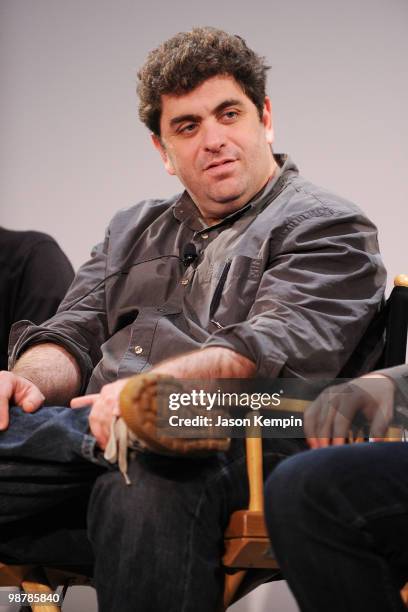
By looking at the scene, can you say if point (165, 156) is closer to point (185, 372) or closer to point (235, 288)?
point (235, 288)

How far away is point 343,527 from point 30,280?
64.5 inches

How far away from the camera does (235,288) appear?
6.23 ft

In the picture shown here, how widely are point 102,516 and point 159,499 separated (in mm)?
110

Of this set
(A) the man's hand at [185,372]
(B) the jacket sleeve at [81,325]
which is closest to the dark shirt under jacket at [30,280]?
(B) the jacket sleeve at [81,325]

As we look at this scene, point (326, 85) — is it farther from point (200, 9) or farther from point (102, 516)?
point (102, 516)

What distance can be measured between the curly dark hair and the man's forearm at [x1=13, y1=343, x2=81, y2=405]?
63 cm

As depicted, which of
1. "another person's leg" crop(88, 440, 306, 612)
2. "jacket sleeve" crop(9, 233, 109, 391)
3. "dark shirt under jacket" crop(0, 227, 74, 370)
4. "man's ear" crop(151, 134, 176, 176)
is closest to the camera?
"another person's leg" crop(88, 440, 306, 612)

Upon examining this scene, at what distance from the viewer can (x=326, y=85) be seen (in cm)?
298

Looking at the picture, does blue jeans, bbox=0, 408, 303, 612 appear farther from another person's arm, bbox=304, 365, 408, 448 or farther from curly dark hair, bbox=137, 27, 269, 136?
curly dark hair, bbox=137, 27, 269, 136

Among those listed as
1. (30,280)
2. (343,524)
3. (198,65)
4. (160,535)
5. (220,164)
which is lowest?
(160,535)

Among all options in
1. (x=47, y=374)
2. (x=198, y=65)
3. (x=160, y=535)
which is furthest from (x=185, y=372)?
(x=198, y=65)

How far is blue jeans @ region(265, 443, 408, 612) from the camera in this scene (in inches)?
48.8

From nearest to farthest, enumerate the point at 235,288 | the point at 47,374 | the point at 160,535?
1. the point at 160,535
2. the point at 235,288
3. the point at 47,374

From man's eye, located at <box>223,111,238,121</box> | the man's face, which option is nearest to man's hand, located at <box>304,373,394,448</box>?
the man's face
